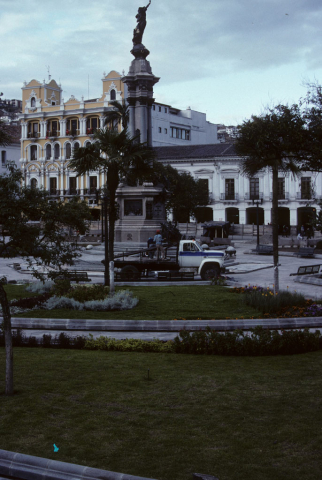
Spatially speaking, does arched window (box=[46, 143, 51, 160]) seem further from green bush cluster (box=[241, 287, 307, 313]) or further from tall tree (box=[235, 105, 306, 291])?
tall tree (box=[235, 105, 306, 291])

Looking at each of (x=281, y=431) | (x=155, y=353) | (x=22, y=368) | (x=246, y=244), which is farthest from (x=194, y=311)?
(x=246, y=244)

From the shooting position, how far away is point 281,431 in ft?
25.2

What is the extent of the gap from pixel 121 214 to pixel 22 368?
90.6 feet

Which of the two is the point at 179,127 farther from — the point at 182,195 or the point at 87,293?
the point at 87,293

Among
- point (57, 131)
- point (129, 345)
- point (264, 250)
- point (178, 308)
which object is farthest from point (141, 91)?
point (57, 131)

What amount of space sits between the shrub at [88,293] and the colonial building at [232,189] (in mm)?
53488

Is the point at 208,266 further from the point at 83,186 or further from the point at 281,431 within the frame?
the point at 83,186

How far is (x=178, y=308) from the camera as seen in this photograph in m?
17.8

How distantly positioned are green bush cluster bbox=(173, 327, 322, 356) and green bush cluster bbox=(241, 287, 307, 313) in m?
4.38

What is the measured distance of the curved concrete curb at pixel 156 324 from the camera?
15.7 metres

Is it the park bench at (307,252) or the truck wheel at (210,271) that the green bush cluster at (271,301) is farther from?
the park bench at (307,252)

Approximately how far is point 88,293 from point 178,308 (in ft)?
9.81

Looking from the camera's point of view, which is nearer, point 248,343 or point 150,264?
point 248,343

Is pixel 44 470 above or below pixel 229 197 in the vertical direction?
below
